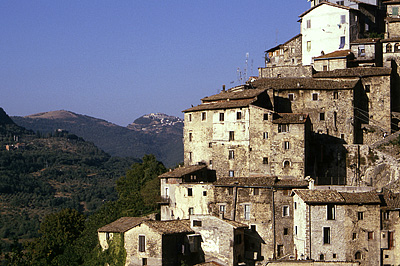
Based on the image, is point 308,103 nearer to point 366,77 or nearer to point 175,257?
point 366,77

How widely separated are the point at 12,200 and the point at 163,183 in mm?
103709

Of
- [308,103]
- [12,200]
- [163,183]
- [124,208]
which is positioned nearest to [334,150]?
[308,103]

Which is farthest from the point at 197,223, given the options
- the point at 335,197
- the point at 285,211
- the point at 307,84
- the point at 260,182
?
the point at 307,84

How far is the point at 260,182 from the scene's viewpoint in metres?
56.2

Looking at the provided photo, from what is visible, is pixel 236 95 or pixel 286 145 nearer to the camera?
pixel 286 145

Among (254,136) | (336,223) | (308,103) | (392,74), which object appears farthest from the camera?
(392,74)

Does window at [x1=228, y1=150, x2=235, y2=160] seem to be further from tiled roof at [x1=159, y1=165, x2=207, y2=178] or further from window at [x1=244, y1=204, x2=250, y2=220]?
window at [x1=244, y1=204, x2=250, y2=220]

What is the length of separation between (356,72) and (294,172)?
14636mm

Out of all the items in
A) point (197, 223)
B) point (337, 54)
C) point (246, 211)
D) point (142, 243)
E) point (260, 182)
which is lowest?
point (142, 243)

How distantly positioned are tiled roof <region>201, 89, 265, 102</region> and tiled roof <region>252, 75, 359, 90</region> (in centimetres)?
213

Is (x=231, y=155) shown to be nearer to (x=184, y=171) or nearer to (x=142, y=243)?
(x=184, y=171)

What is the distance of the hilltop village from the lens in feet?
171

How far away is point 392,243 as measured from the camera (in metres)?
51.9

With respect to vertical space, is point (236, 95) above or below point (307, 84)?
below
